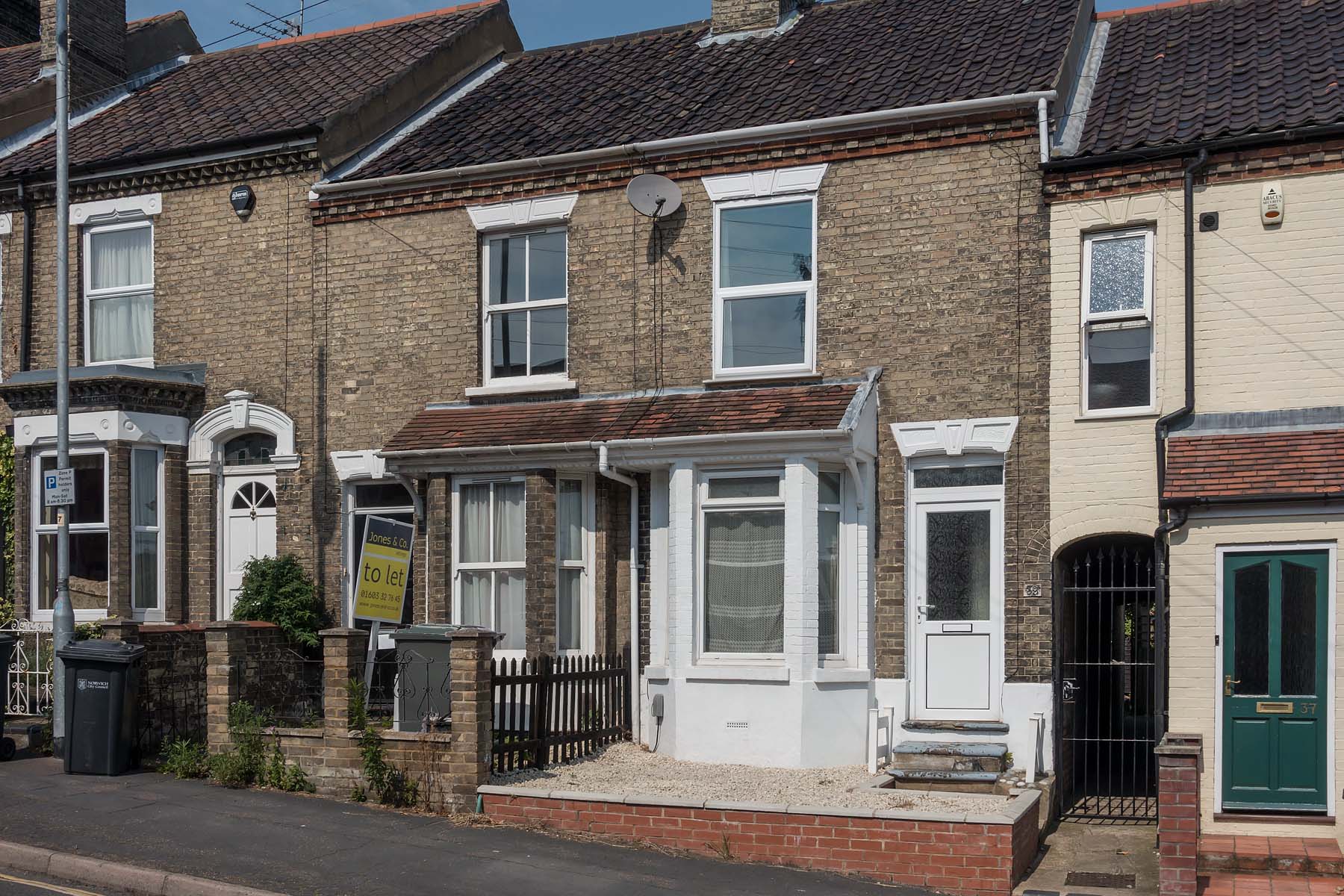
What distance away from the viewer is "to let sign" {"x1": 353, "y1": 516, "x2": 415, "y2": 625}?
13.3 m

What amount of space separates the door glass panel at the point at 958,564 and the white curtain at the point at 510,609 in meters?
4.28

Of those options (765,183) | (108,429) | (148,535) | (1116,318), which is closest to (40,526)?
(148,535)

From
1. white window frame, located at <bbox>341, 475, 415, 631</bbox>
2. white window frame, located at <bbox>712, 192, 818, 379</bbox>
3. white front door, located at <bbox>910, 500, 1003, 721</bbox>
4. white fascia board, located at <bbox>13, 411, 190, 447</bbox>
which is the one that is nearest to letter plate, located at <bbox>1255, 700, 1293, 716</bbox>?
white front door, located at <bbox>910, 500, 1003, 721</bbox>

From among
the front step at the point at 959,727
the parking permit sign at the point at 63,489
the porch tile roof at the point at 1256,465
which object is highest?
the porch tile roof at the point at 1256,465

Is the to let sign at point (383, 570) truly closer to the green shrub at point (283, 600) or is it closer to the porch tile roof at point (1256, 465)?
the green shrub at point (283, 600)

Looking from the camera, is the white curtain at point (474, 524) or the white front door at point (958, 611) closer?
the white front door at point (958, 611)

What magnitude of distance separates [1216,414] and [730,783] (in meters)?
5.36

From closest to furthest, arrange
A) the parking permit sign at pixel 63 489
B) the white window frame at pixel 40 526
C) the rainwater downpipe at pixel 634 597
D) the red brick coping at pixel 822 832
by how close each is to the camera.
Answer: the red brick coping at pixel 822 832, the parking permit sign at pixel 63 489, the rainwater downpipe at pixel 634 597, the white window frame at pixel 40 526

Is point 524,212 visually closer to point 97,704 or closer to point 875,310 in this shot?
point 875,310

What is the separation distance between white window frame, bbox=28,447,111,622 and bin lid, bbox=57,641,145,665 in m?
3.48

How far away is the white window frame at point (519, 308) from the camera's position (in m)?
15.4

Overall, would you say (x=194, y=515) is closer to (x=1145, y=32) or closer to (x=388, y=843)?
(x=388, y=843)

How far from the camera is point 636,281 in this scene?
14961 mm

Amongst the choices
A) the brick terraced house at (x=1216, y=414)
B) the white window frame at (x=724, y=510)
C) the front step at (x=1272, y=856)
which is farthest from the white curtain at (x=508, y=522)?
the front step at (x=1272, y=856)
